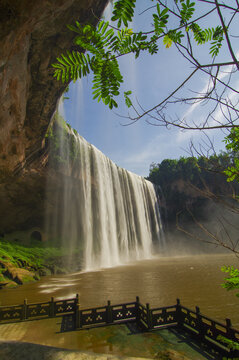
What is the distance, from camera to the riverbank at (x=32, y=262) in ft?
41.7

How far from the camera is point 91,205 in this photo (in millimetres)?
22828

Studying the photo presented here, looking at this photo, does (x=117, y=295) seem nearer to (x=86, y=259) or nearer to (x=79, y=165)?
(x=86, y=259)

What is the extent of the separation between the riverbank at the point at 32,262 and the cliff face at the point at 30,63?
643 cm

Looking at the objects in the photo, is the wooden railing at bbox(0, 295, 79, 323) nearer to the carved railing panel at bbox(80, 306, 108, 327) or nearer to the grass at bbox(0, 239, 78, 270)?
the carved railing panel at bbox(80, 306, 108, 327)

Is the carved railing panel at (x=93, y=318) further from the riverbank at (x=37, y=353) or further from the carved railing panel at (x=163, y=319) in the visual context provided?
the riverbank at (x=37, y=353)

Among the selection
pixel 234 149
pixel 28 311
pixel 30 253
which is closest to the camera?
pixel 234 149

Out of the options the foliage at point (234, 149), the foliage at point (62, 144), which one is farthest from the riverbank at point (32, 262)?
the foliage at point (234, 149)

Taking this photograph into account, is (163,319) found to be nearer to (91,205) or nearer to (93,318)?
(93,318)

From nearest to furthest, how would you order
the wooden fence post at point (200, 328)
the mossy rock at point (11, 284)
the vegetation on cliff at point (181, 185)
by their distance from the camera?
the wooden fence post at point (200, 328)
the mossy rock at point (11, 284)
the vegetation on cliff at point (181, 185)

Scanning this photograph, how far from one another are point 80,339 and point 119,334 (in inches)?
38.4

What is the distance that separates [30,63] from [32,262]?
13997mm

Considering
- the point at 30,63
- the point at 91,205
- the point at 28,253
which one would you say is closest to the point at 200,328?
the point at 30,63

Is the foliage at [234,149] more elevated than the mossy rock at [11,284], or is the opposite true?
the foliage at [234,149]

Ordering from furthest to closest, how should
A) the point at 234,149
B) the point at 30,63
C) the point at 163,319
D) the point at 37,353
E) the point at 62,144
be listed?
the point at 62,144, the point at 30,63, the point at 163,319, the point at 234,149, the point at 37,353
